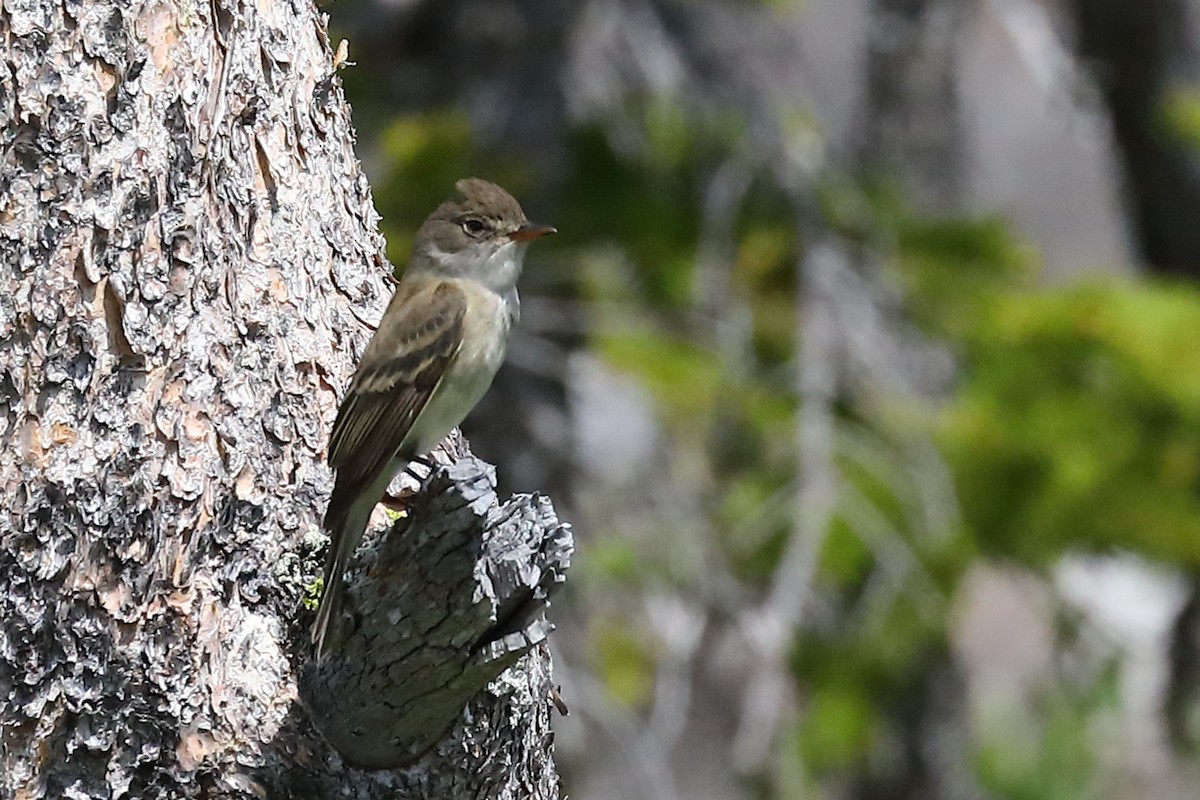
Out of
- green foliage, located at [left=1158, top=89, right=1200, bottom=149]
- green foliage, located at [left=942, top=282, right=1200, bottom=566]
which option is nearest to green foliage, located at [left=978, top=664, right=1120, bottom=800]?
green foliage, located at [left=942, top=282, right=1200, bottom=566]

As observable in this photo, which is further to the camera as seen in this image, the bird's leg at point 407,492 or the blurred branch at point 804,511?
the blurred branch at point 804,511

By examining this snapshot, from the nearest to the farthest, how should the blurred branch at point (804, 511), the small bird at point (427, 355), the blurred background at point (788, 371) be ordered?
1. the small bird at point (427, 355)
2. the blurred branch at point (804, 511)
3. the blurred background at point (788, 371)

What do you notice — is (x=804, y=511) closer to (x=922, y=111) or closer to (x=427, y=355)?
(x=427, y=355)

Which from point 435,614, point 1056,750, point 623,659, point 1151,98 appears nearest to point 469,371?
point 435,614

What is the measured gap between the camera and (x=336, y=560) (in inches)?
123

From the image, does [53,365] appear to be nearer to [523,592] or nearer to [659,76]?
[523,592]

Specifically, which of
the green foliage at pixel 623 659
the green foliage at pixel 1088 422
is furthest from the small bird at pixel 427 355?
the green foliage at pixel 623 659

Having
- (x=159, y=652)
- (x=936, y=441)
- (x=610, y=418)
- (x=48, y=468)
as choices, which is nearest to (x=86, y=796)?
(x=159, y=652)

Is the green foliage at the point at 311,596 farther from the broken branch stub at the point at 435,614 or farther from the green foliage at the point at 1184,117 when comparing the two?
the green foliage at the point at 1184,117

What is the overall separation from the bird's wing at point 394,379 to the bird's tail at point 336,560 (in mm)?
48

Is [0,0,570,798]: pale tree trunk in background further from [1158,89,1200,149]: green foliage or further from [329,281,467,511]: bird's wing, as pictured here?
[1158,89,1200,149]: green foliage

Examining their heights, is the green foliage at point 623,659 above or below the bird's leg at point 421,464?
above

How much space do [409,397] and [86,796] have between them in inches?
39.4

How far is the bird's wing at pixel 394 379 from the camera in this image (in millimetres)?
3336
